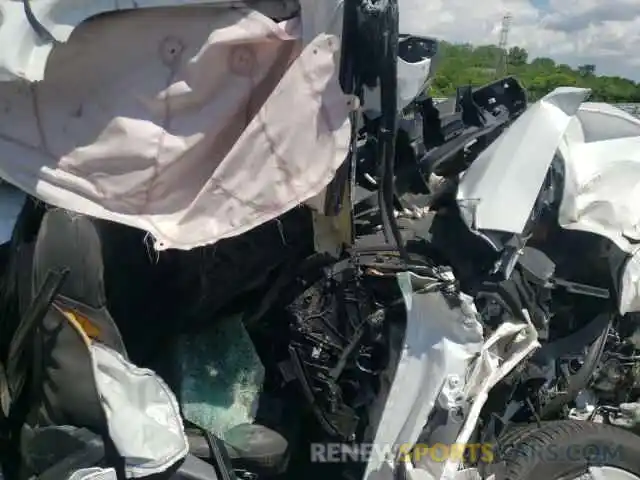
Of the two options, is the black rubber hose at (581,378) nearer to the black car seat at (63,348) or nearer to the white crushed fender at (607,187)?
the white crushed fender at (607,187)

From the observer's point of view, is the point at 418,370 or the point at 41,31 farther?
the point at 418,370

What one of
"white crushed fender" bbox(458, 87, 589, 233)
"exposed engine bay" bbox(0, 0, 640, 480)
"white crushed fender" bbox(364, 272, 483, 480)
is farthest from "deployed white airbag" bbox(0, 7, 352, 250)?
"white crushed fender" bbox(458, 87, 589, 233)

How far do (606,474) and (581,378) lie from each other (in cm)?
43

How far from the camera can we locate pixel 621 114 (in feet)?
13.1

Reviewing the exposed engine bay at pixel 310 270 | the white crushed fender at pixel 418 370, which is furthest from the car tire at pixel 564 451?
the white crushed fender at pixel 418 370

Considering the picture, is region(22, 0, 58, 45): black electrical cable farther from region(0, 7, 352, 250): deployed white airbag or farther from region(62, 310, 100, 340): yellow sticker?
region(62, 310, 100, 340): yellow sticker

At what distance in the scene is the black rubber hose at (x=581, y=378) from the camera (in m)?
3.87

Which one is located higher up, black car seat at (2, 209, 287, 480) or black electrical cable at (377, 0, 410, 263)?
black electrical cable at (377, 0, 410, 263)

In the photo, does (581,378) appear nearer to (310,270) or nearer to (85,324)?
(310,270)

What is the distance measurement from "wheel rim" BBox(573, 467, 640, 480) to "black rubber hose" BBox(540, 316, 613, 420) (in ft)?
1.02

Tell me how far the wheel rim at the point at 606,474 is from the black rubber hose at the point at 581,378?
310mm

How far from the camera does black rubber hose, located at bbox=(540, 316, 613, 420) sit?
3.87 m

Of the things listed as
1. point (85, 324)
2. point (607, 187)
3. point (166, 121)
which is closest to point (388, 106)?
point (166, 121)

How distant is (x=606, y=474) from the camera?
12.2 feet
